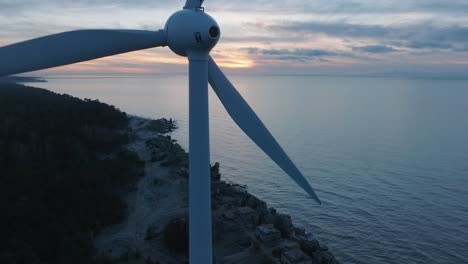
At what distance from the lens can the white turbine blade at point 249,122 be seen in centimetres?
1179

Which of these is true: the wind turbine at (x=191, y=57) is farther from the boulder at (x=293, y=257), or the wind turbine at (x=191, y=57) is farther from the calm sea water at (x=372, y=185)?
the calm sea water at (x=372, y=185)

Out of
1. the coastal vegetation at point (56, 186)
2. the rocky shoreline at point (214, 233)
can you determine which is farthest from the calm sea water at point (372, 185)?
the coastal vegetation at point (56, 186)

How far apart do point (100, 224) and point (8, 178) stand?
7.92 meters

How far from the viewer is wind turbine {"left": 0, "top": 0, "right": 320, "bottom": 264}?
973 centimetres

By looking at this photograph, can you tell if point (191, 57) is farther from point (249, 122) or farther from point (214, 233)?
point (214, 233)

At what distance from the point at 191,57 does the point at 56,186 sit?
21386 millimetres

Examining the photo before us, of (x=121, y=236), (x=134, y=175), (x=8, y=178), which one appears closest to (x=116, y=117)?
(x=134, y=175)

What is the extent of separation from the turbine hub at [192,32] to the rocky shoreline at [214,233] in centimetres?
1471

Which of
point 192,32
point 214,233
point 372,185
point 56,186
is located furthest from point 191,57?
point 372,185

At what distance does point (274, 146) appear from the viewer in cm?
1195

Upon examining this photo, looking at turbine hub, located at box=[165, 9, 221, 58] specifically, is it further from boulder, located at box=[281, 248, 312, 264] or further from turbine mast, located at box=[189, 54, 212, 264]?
boulder, located at box=[281, 248, 312, 264]

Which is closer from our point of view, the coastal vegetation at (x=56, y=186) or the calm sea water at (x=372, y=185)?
the coastal vegetation at (x=56, y=186)

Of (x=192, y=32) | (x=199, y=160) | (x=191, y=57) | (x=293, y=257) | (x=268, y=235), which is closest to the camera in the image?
(x=192, y=32)

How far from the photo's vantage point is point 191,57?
10367 mm
